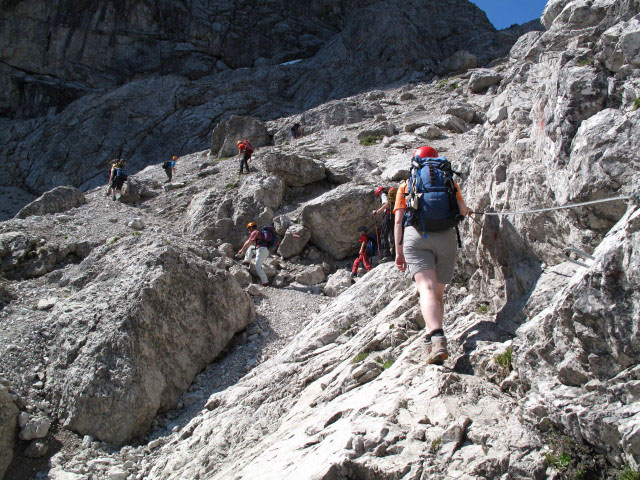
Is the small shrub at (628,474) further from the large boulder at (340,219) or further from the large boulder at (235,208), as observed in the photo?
the large boulder at (235,208)

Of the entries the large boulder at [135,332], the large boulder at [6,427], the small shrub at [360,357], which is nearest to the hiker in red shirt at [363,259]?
the large boulder at [135,332]

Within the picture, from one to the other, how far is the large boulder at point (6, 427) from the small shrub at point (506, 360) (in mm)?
8581

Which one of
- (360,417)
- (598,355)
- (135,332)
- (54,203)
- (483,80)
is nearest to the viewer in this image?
(598,355)

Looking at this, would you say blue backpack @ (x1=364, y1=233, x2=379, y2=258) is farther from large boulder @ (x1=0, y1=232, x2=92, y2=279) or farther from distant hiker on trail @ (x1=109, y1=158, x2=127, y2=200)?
distant hiker on trail @ (x1=109, y1=158, x2=127, y2=200)

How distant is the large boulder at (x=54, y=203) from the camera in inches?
851

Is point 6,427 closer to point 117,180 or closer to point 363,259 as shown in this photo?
point 363,259

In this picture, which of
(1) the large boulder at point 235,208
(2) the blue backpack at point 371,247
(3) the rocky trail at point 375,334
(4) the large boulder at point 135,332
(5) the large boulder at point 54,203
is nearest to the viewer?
(3) the rocky trail at point 375,334

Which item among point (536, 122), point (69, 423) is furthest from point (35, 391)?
point (536, 122)

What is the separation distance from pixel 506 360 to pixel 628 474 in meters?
1.68

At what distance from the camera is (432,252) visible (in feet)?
19.4

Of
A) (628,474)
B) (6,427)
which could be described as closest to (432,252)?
(628,474)

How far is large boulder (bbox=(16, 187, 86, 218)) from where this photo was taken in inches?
851

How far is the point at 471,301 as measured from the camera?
7.03 meters

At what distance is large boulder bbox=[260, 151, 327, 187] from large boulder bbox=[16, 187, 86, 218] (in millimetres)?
9480
